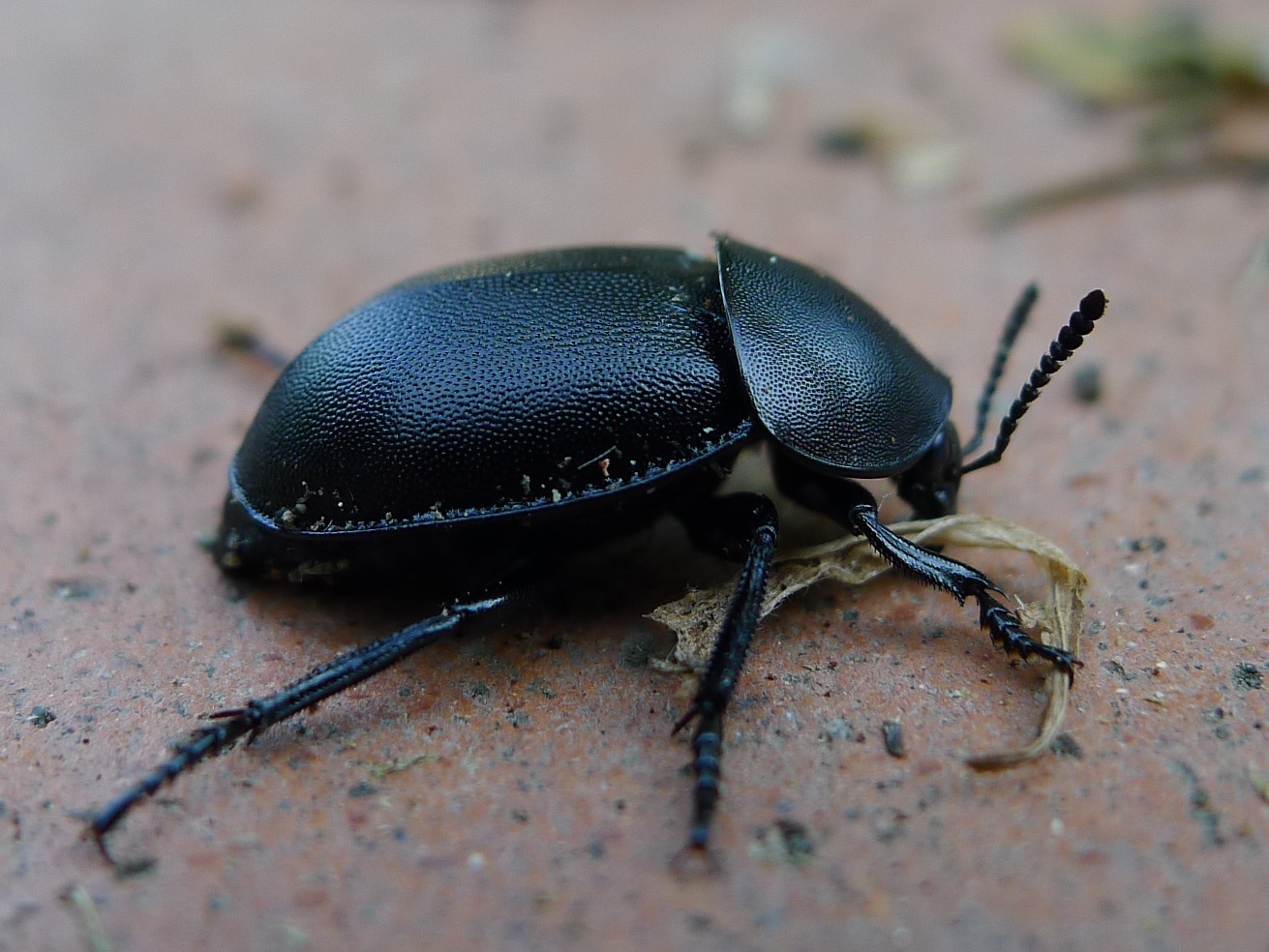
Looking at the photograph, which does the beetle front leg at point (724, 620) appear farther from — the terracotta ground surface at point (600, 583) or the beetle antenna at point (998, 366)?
the beetle antenna at point (998, 366)

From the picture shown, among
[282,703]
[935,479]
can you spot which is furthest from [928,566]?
[282,703]

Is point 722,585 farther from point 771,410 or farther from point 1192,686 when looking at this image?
point 1192,686

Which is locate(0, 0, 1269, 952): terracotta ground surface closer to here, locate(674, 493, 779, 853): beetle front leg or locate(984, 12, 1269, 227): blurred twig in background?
locate(674, 493, 779, 853): beetle front leg

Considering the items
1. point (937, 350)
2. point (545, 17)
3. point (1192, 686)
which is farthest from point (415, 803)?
point (545, 17)

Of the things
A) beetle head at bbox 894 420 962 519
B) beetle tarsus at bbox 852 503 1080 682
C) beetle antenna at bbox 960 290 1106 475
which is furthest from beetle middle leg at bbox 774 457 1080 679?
beetle antenna at bbox 960 290 1106 475

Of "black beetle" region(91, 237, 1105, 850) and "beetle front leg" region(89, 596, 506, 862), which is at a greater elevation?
"black beetle" region(91, 237, 1105, 850)

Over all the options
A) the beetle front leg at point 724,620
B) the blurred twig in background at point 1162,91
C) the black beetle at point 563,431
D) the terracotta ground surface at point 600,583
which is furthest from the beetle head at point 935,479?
the blurred twig in background at point 1162,91
